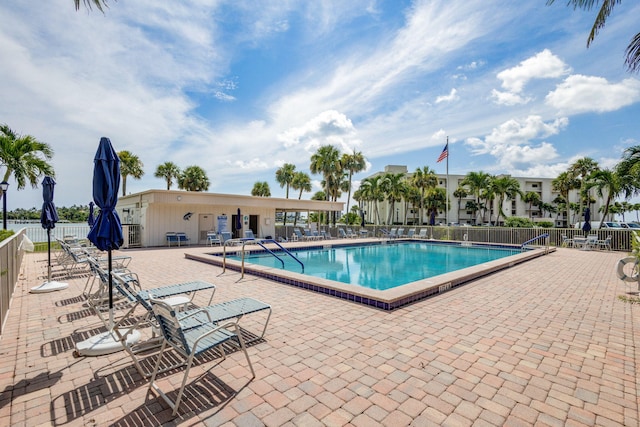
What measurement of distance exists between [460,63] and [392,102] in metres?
3.32

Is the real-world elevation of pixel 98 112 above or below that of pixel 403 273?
above

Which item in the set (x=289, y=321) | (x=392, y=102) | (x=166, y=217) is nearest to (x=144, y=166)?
(x=166, y=217)

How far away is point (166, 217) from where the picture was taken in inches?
641

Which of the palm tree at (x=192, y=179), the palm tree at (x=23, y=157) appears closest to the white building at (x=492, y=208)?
the palm tree at (x=192, y=179)

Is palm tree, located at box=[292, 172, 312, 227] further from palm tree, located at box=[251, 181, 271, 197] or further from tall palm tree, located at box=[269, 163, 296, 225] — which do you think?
palm tree, located at box=[251, 181, 271, 197]

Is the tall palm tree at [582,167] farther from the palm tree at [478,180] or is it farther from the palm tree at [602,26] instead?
the palm tree at [602,26]

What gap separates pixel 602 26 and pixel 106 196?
384 inches

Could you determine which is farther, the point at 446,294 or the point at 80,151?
the point at 80,151

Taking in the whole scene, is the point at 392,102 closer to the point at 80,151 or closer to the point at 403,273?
the point at 403,273

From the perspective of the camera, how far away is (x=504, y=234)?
1908 cm

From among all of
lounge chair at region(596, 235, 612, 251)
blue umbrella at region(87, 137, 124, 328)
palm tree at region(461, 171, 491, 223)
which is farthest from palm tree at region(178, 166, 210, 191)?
lounge chair at region(596, 235, 612, 251)

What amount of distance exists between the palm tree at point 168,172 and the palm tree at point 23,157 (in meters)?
19.7

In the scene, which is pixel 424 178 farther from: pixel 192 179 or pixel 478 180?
pixel 192 179

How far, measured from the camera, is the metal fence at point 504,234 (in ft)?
50.9
